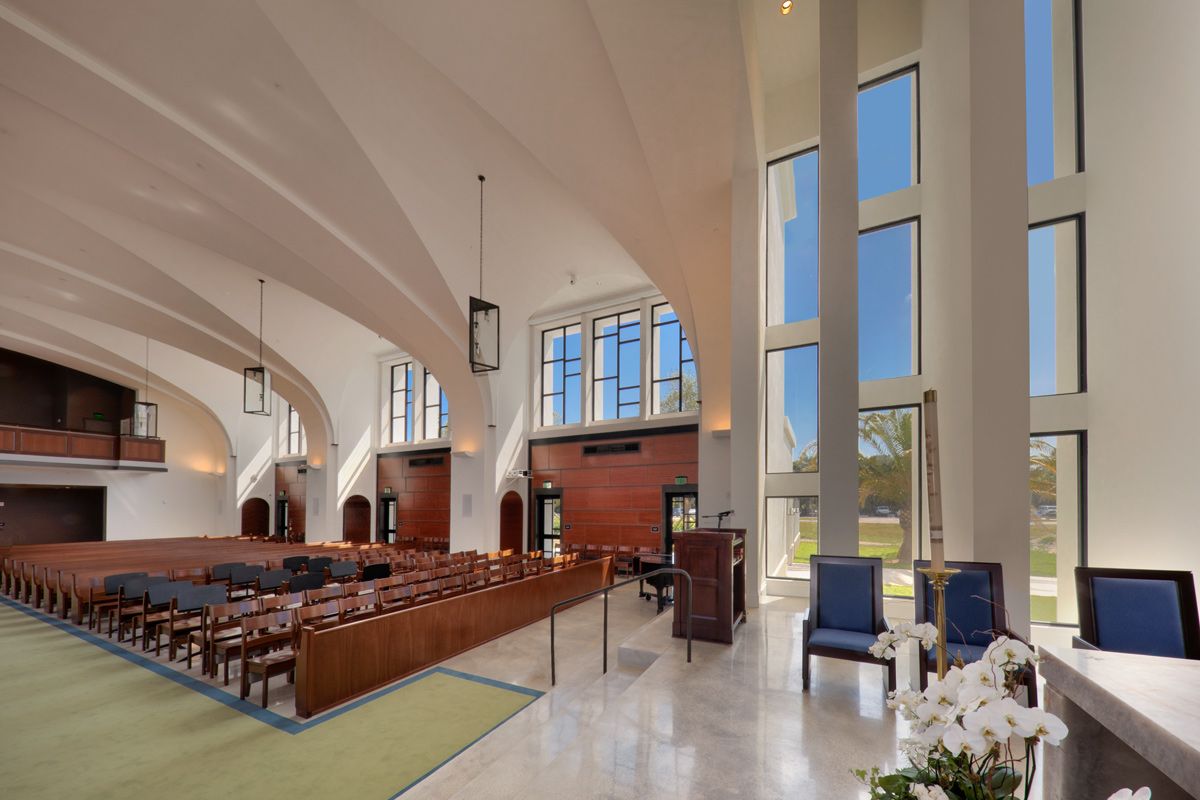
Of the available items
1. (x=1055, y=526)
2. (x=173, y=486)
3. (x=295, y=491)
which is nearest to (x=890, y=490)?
(x=1055, y=526)

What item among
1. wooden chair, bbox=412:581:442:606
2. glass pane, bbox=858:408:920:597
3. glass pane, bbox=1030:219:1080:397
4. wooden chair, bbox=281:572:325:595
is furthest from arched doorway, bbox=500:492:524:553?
glass pane, bbox=1030:219:1080:397

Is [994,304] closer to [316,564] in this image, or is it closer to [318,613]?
[318,613]

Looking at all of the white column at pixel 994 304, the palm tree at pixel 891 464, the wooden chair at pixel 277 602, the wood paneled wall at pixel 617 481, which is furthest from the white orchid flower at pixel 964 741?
the wood paneled wall at pixel 617 481

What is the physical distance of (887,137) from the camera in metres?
7.47

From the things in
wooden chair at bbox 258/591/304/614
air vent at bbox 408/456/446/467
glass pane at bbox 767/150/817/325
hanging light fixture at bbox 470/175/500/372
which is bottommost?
wooden chair at bbox 258/591/304/614

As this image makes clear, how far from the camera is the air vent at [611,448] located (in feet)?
41.2

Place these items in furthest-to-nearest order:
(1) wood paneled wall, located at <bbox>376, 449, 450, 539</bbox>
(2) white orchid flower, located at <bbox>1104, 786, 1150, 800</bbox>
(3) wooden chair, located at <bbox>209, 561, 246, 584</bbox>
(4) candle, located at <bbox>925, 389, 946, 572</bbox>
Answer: (1) wood paneled wall, located at <bbox>376, 449, 450, 539</bbox> < (3) wooden chair, located at <bbox>209, 561, 246, 584</bbox> < (4) candle, located at <bbox>925, 389, 946, 572</bbox> < (2) white orchid flower, located at <bbox>1104, 786, 1150, 800</bbox>

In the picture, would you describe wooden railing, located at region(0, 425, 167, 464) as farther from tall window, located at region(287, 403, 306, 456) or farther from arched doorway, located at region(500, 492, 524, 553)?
arched doorway, located at region(500, 492, 524, 553)

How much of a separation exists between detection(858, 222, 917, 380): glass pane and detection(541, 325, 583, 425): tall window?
7.58 meters

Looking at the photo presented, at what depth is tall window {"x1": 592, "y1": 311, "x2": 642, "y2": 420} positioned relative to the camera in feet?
42.7

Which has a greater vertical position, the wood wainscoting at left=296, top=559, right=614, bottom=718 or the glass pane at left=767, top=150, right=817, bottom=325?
the glass pane at left=767, top=150, right=817, bottom=325

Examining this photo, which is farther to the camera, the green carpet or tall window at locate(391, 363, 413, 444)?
tall window at locate(391, 363, 413, 444)

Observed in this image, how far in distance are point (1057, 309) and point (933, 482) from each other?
5325 mm

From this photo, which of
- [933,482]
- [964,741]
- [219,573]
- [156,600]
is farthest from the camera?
[219,573]
